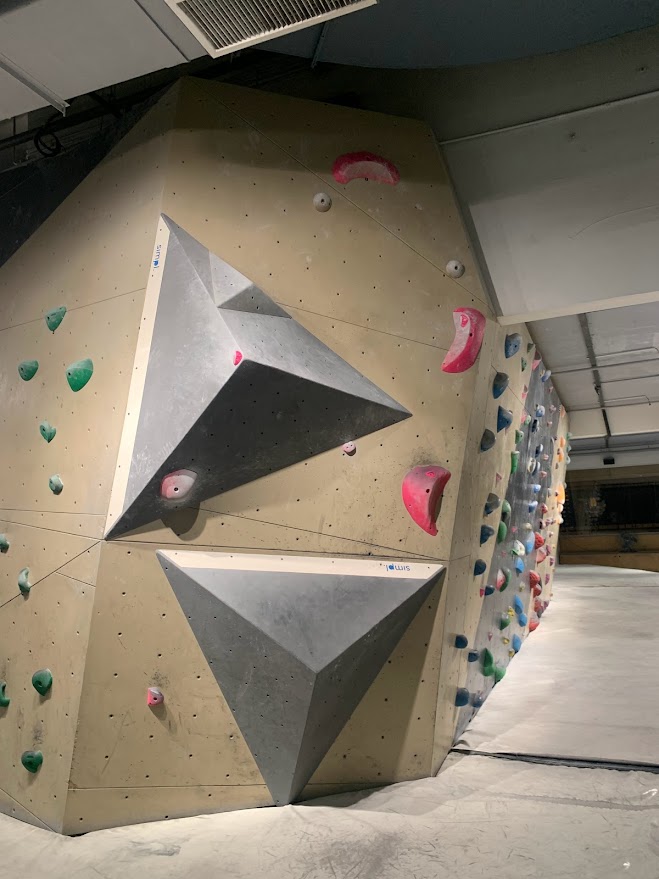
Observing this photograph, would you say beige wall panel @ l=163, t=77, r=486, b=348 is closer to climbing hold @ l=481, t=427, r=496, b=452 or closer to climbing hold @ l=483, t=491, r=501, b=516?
climbing hold @ l=481, t=427, r=496, b=452

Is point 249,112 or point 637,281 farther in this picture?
point 637,281

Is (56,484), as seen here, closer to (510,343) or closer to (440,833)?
(440,833)

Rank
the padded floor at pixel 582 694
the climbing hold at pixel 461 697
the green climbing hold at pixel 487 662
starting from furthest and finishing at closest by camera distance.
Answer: the green climbing hold at pixel 487 662, the climbing hold at pixel 461 697, the padded floor at pixel 582 694

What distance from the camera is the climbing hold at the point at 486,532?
3.37m

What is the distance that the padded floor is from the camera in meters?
3.02

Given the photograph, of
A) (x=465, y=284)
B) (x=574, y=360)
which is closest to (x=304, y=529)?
(x=465, y=284)

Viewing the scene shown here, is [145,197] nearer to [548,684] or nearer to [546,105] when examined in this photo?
[546,105]

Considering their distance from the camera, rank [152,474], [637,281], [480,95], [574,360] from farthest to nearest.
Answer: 1. [574,360]
2. [637,281]
3. [480,95]
4. [152,474]

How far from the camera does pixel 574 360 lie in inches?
209

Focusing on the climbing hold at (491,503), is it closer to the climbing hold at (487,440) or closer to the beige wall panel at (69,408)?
the climbing hold at (487,440)

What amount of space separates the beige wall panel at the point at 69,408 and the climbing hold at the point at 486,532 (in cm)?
189

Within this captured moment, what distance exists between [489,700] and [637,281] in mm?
2446

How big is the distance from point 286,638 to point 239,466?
697 millimetres

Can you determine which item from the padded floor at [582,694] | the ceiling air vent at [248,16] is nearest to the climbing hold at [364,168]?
the ceiling air vent at [248,16]
